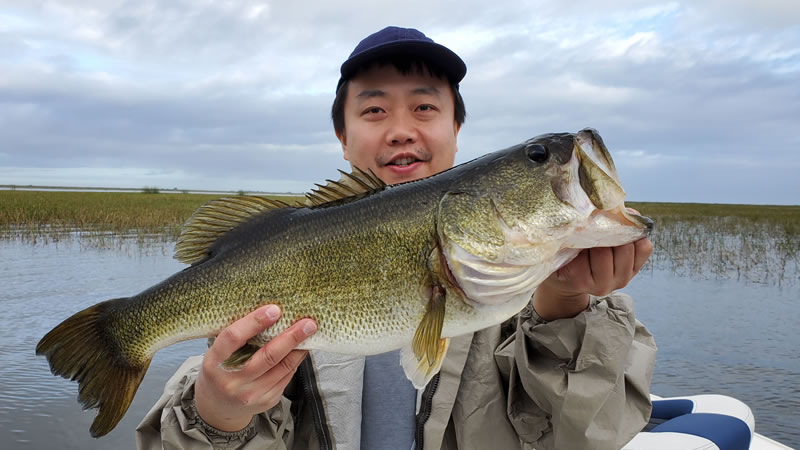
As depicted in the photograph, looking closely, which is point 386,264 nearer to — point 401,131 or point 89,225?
point 401,131

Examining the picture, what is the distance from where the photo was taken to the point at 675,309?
1073 centimetres

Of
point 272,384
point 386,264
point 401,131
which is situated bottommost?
point 272,384

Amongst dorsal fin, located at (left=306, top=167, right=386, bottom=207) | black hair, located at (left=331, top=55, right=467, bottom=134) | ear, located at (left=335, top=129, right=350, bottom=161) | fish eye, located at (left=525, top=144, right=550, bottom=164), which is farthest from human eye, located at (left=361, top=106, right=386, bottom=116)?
fish eye, located at (left=525, top=144, right=550, bottom=164)

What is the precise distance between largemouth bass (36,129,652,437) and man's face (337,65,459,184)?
77 cm

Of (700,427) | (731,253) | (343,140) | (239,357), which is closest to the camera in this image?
(239,357)

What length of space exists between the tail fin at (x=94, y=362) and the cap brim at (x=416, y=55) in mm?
1744

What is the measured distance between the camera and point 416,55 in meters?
3.03

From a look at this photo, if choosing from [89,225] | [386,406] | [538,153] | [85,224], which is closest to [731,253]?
[386,406]

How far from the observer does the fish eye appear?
1969 millimetres

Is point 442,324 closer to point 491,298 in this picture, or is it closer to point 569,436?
point 491,298

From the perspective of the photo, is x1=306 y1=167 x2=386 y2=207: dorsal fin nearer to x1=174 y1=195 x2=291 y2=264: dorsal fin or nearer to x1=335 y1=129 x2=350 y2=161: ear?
x1=174 y1=195 x2=291 y2=264: dorsal fin

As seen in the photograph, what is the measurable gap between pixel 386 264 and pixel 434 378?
764 mm

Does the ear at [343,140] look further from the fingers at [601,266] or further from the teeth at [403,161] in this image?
the fingers at [601,266]

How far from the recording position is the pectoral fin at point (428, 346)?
1.95 meters
